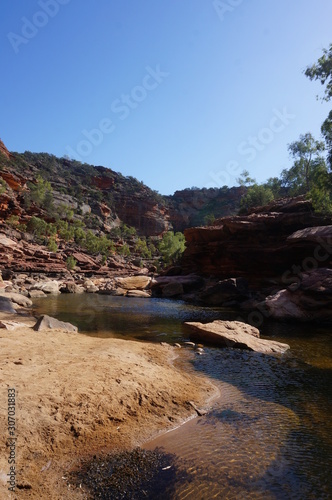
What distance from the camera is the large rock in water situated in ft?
35.9

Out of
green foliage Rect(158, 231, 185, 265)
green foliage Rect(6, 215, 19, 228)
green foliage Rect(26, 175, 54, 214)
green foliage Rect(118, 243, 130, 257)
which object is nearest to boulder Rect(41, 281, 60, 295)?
green foliage Rect(158, 231, 185, 265)

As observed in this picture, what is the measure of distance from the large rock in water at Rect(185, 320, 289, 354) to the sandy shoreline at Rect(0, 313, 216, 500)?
3.51m

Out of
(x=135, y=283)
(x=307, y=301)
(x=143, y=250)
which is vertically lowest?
(x=135, y=283)

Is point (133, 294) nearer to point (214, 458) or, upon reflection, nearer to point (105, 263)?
point (214, 458)

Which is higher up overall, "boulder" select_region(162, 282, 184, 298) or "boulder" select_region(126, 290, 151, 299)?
"boulder" select_region(162, 282, 184, 298)

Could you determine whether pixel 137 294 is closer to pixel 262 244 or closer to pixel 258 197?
pixel 262 244

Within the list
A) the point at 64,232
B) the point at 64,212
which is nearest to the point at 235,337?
the point at 64,232

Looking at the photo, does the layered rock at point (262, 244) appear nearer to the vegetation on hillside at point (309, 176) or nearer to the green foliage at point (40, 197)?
the vegetation on hillside at point (309, 176)

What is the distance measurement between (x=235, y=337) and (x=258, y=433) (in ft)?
Answer: 21.2

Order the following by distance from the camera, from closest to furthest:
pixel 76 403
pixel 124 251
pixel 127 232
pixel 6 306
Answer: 1. pixel 76 403
2. pixel 6 306
3. pixel 124 251
4. pixel 127 232

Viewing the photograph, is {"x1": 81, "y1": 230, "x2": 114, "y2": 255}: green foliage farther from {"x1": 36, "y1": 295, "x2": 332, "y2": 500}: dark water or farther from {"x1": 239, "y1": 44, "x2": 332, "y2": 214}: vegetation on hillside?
{"x1": 36, "y1": 295, "x2": 332, "y2": 500}: dark water

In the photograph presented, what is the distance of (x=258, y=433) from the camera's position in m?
5.17

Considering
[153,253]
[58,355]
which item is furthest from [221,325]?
[153,253]

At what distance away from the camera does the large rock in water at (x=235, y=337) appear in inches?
431
